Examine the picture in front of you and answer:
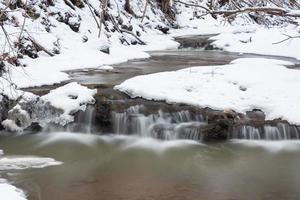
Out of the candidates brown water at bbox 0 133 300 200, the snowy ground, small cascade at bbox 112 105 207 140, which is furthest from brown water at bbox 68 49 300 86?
brown water at bbox 0 133 300 200

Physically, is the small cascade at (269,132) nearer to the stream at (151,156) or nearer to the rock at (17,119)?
the stream at (151,156)

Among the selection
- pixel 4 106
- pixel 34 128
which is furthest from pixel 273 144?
pixel 4 106

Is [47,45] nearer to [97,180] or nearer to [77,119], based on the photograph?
[77,119]

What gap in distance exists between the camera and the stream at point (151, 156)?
6250 mm

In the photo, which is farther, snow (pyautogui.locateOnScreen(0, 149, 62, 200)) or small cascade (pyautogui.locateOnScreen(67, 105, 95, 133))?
small cascade (pyautogui.locateOnScreen(67, 105, 95, 133))

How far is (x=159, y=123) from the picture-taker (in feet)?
29.5

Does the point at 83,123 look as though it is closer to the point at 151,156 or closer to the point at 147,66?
the point at 151,156

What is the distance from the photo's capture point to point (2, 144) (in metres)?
8.44

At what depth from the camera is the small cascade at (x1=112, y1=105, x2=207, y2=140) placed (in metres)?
8.77

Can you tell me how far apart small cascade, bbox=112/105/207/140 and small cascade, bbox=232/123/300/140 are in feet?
2.34

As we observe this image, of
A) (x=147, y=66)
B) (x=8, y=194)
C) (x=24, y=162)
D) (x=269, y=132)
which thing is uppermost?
(x=147, y=66)

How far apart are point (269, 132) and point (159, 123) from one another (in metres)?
2.05

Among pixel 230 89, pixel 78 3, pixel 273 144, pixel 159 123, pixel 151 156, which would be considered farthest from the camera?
pixel 78 3

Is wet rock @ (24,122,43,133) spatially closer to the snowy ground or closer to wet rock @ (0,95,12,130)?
the snowy ground
